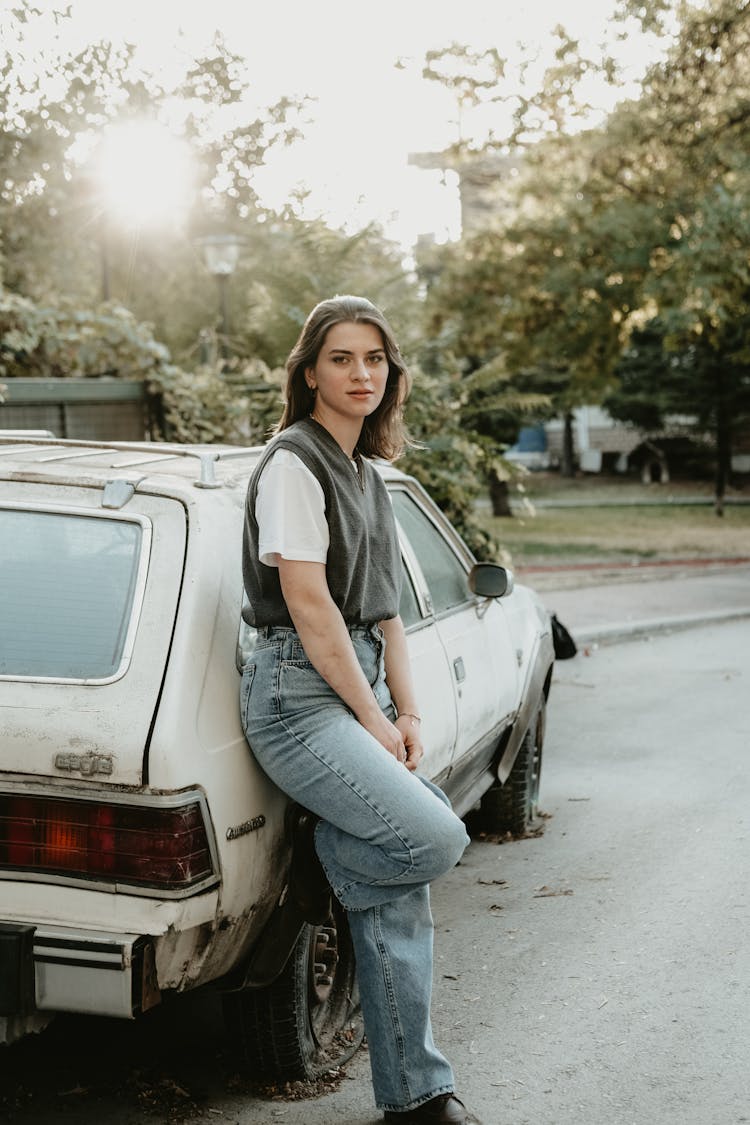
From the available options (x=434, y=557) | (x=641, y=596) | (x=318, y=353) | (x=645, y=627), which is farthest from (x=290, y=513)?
(x=641, y=596)

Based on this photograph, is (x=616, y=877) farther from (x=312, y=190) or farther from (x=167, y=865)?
(x=312, y=190)

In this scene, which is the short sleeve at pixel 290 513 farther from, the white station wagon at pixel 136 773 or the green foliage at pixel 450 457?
the green foliage at pixel 450 457

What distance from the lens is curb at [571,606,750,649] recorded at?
13430mm

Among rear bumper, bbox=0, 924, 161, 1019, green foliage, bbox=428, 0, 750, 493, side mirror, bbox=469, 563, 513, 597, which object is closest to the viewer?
rear bumper, bbox=0, 924, 161, 1019

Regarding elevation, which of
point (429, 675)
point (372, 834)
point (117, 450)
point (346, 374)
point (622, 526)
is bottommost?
point (622, 526)

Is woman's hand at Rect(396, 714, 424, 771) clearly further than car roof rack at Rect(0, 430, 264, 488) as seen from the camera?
No

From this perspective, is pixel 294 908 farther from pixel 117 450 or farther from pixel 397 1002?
pixel 117 450

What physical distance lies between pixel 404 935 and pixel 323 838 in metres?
0.31

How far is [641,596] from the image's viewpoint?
55.7 feet

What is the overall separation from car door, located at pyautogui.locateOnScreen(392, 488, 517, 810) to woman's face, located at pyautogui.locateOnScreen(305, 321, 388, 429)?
1.29 metres

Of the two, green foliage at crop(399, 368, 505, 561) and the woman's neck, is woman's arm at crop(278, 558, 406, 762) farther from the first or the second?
green foliage at crop(399, 368, 505, 561)

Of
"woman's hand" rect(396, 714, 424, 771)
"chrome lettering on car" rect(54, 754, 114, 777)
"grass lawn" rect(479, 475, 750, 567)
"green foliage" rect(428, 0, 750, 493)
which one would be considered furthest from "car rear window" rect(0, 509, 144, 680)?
"green foliage" rect(428, 0, 750, 493)

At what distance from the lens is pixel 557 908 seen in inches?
214

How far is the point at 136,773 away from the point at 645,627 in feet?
37.7
